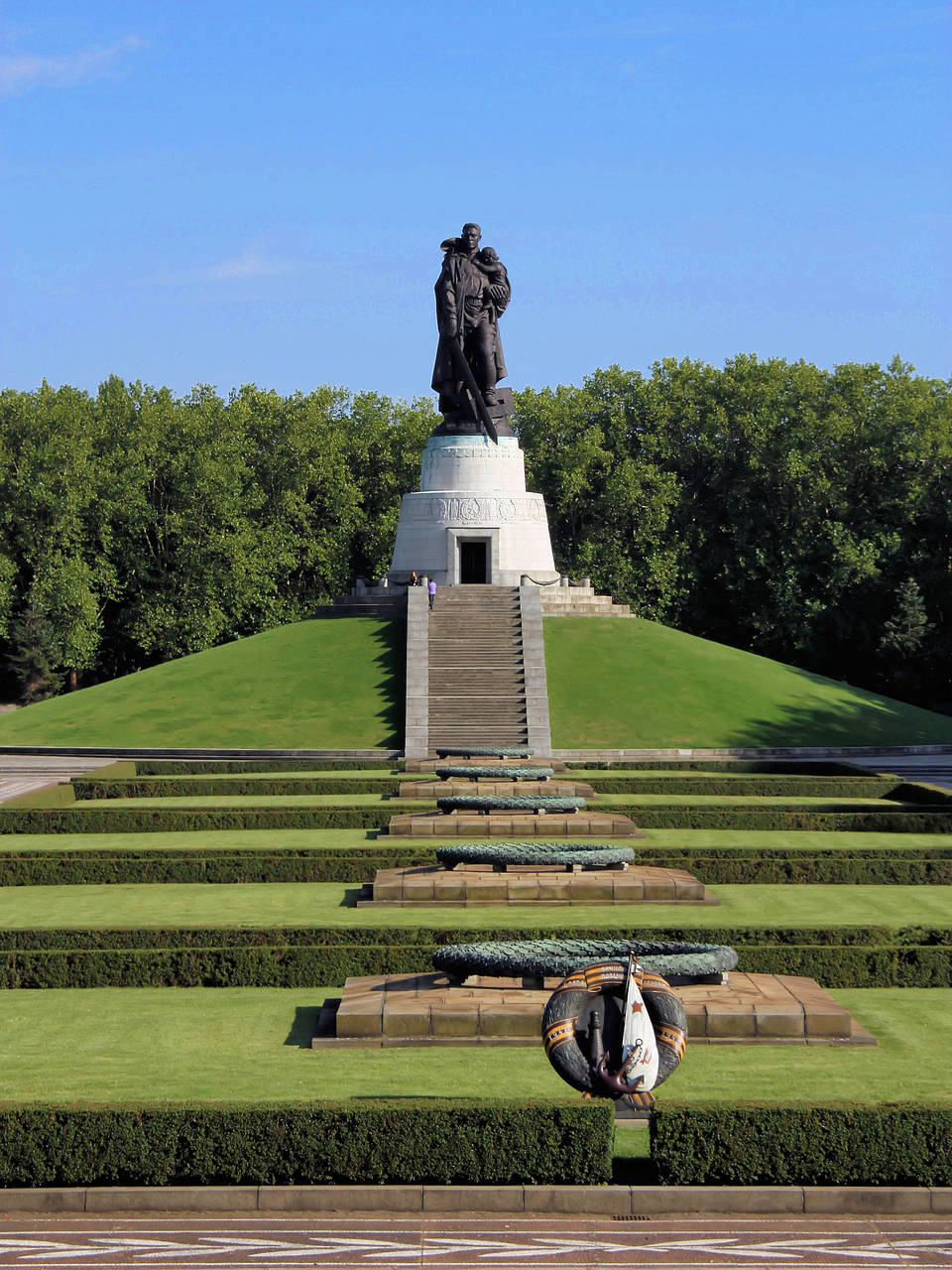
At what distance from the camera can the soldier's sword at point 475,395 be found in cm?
6038

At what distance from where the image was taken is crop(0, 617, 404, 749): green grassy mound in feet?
158

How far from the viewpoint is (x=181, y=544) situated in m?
76.6

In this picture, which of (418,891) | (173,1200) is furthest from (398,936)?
(173,1200)

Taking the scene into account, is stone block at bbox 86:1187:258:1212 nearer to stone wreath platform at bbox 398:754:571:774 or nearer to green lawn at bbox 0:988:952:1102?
green lawn at bbox 0:988:952:1102

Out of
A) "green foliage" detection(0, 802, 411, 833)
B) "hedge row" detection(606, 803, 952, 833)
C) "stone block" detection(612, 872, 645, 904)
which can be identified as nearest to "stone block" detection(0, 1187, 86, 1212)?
"stone block" detection(612, 872, 645, 904)

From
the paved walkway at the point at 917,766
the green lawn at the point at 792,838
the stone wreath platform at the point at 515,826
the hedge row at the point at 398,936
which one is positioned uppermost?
the hedge row at the point at 398,936

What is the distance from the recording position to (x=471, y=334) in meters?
61.0

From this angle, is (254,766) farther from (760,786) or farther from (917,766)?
(917,766)

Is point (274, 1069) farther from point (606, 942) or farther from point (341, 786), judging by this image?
point (341, 786)

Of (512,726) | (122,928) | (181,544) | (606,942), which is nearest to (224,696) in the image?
(512,726)

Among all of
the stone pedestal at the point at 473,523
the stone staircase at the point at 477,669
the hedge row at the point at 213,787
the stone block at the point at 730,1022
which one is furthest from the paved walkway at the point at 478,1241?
the stone pedestal at the point at 473,523

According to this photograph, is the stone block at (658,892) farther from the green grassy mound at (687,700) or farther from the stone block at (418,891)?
the green grassy mound at (687,700)

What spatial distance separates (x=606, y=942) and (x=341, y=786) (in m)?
21.9

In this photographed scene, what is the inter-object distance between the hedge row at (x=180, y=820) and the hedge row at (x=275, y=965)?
1310 centimetres
